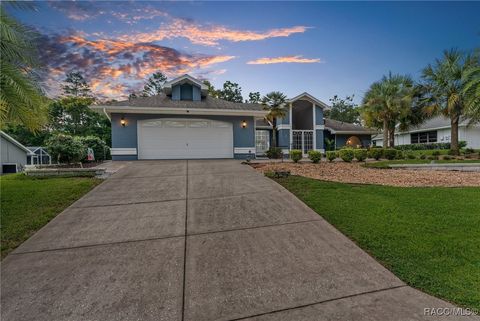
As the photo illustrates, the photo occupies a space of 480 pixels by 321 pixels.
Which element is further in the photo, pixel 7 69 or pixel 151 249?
pixel 7 69

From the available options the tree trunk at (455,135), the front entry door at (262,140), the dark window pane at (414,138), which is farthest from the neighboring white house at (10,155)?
the dark window pane at (414,138)

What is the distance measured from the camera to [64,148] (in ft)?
34.2

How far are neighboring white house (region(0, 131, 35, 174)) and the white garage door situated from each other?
16.8m

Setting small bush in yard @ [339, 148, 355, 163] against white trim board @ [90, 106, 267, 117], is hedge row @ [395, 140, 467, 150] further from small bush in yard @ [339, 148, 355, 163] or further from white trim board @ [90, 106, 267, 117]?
white trim board @ [90, 106, 267, 117]

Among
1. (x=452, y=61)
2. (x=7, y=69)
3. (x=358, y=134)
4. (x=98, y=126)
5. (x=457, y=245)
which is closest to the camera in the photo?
(x=457, y=245)

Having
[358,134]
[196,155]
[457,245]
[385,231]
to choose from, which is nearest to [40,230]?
[385,231]

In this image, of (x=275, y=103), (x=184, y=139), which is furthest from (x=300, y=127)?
(x=184, y=139)

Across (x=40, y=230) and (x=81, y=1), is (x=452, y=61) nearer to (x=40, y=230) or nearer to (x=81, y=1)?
(x=81, y=1)

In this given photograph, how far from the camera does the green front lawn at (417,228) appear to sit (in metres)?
2.78

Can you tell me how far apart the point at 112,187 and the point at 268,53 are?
12.2 m

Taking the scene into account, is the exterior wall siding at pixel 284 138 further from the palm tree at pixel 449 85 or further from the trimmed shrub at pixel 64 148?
the trimmed shrub at pixel 64 148

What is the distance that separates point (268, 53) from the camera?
14.9 m

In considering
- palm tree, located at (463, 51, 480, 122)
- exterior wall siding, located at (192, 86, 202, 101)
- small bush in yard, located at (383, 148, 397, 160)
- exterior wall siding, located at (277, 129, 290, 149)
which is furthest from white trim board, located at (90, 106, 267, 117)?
palm tree, located at (463, 51, 480, 122)

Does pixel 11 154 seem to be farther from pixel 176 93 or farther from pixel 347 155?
pixel 347 155
